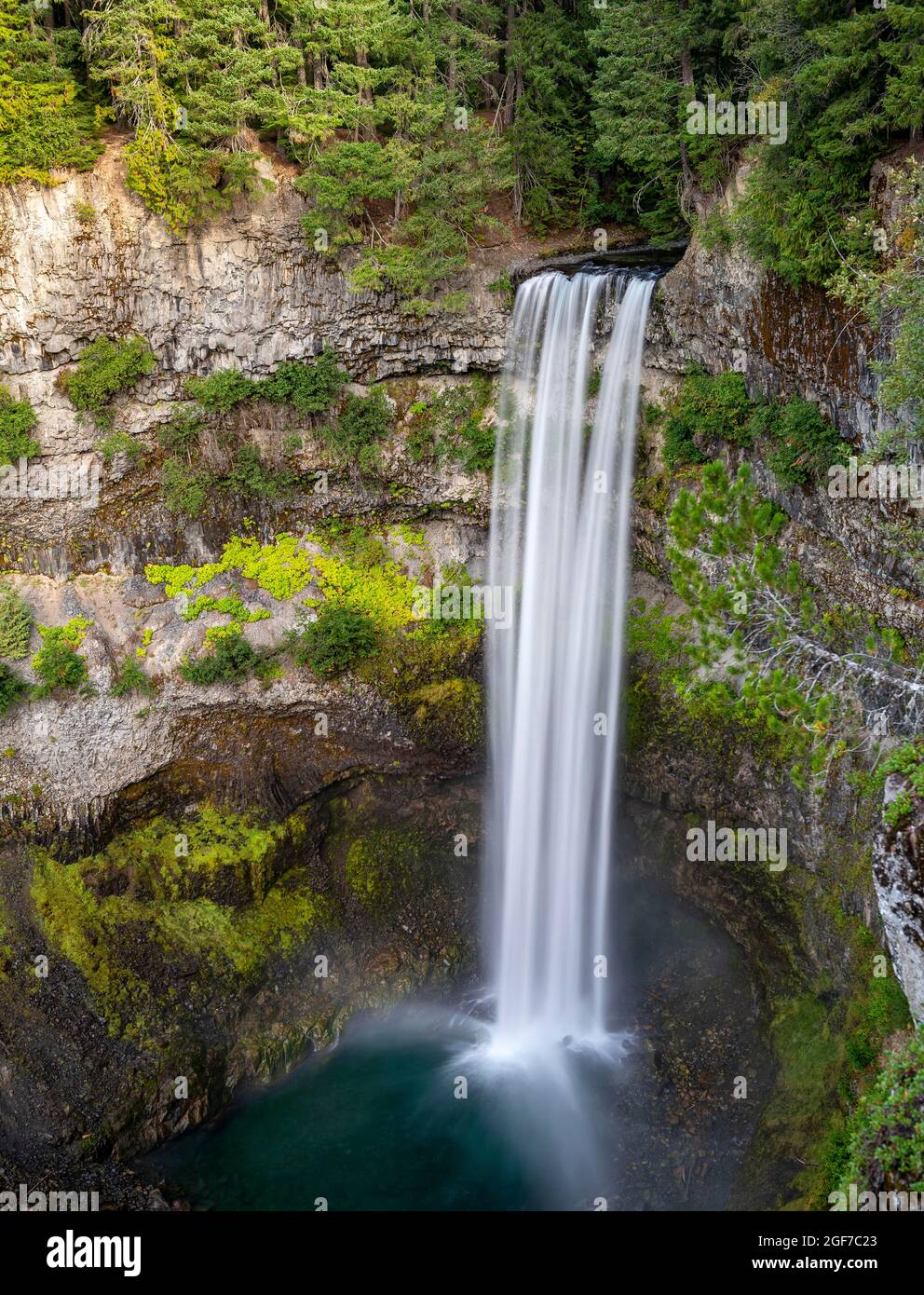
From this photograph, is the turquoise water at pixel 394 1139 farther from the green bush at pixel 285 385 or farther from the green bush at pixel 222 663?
the green bush at pixel 285 385

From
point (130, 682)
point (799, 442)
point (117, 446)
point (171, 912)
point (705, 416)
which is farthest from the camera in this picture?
point (117, 446)

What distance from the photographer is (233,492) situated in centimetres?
2277

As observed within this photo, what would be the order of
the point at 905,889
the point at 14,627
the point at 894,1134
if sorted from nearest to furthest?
1. the point at 894,1134
2. the point at 905,889
3. the point at 14,627

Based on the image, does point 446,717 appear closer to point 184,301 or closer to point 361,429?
point 361,429

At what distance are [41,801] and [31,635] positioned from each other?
4180 mm

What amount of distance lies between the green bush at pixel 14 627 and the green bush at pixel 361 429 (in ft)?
29.0

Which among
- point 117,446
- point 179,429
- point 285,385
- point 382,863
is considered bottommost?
point 382,863

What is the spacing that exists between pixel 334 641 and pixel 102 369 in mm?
8930

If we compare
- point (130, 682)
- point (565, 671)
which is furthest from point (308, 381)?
point (565, 671)

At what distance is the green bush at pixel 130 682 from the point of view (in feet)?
69.5

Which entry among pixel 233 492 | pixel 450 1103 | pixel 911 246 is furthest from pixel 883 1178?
pixel 233 492

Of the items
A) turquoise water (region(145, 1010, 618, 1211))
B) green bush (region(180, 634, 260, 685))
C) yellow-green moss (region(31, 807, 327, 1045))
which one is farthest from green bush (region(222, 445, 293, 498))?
turquoise water (region(145, 1010, 618, 1211))

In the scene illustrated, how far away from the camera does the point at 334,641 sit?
21609mm

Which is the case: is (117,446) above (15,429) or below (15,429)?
below
